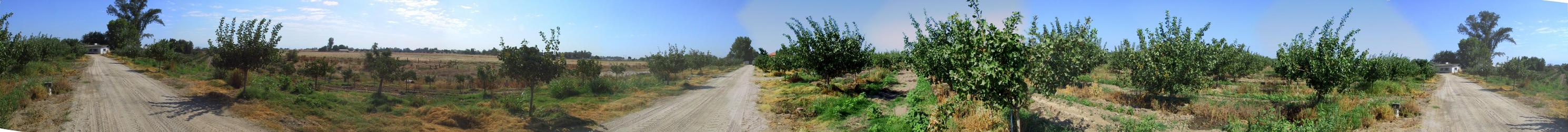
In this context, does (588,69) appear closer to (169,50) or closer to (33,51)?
(169,50)

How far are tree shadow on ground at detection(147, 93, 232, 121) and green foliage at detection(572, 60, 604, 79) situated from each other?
5.26 m

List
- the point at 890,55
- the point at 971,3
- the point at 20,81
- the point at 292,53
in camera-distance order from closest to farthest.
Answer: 1. the point at 971,3
2. the point at 20,81
3. the point at 292,53
4. the point at 890,55

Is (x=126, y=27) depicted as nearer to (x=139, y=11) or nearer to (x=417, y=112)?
(x=139, y=11)

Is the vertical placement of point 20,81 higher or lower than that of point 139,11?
lower

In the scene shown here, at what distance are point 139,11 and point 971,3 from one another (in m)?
15.3

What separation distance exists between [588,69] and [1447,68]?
111 feet

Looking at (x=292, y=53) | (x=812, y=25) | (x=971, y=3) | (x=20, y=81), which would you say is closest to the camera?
(x=971, y=3)

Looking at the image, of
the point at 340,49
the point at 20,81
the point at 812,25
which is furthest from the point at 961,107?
the point at 20,81

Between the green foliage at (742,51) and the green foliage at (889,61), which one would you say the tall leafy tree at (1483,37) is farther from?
the green foliage at (742,51)

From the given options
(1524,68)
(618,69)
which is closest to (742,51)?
(618,69)

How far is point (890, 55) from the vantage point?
3278cm

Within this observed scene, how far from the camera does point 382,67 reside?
37.0 feet

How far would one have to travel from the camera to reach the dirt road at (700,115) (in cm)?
1191

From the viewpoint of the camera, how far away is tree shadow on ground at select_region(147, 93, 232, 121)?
999cm
